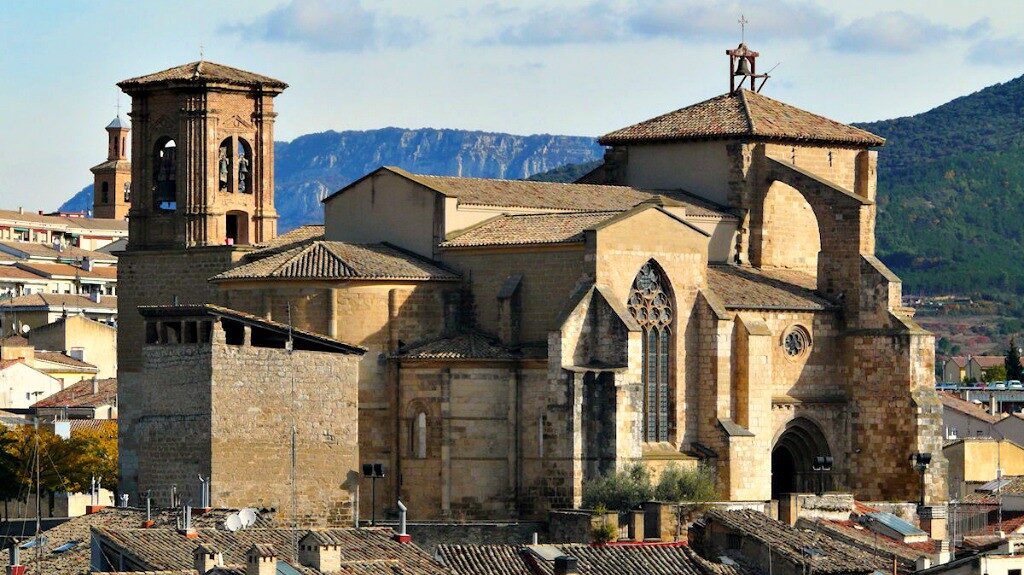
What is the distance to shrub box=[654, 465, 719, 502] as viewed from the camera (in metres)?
65.9

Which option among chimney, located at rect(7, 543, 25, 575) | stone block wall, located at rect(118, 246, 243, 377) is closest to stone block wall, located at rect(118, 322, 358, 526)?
stone block wall, located at rect(118, 246, 243, 377)

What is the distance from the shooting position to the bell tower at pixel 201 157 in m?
75.8

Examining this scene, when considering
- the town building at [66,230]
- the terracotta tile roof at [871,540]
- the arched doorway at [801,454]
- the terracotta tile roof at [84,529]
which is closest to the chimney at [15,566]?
the terracotta tile roof at [84,529]

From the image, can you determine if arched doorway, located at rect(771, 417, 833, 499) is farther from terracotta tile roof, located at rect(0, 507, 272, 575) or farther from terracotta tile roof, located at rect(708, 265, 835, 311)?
terracotta tile roof, located at rect(0, 507, 272, 575)

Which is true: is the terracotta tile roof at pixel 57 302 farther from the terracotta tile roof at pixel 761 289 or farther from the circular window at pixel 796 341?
the circular window at pixel 796 341

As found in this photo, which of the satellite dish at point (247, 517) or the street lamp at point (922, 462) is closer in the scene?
the satellite dish at point (247, 517)

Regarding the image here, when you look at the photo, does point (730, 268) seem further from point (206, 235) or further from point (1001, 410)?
point (1001, 410)

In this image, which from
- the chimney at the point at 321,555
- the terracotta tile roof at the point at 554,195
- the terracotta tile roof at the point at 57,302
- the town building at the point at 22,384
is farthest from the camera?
the terracotta tile roof at the point at 57,302

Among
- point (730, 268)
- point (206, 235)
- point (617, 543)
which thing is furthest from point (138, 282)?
point (617, 543)

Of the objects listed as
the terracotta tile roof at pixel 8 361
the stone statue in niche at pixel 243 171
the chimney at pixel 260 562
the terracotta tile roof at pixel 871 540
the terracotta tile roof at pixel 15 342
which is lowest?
the terracotta tile roof at pixel 871 540

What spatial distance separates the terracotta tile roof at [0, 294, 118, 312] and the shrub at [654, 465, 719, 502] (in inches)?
3087

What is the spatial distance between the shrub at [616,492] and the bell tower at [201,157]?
1478 cm

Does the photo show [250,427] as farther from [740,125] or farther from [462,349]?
[740,125]

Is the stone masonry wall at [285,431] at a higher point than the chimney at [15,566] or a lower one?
higher
